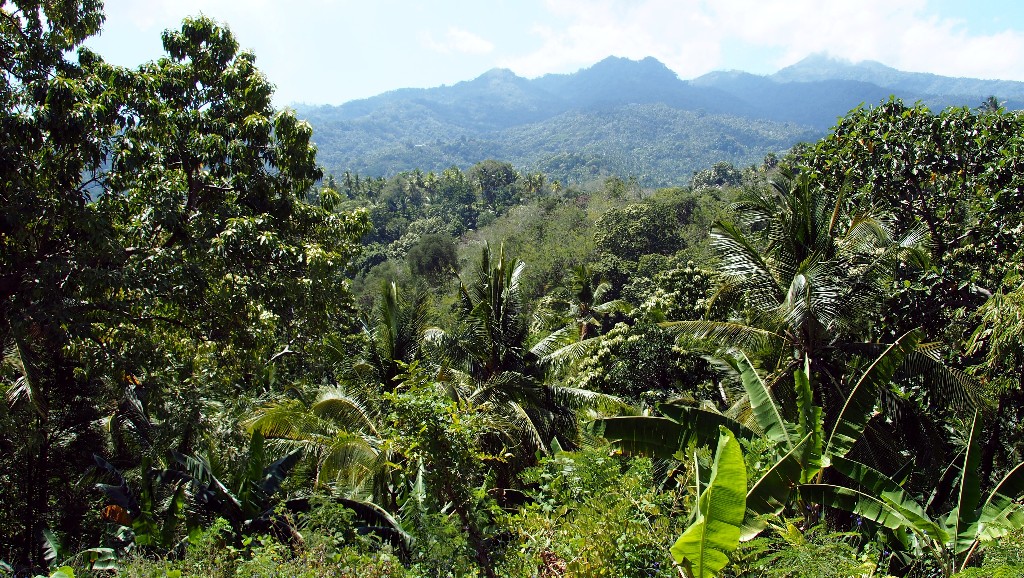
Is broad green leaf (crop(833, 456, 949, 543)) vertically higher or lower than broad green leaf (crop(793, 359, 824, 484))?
lower

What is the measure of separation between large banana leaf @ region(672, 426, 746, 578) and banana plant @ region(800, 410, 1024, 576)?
89.4 inches

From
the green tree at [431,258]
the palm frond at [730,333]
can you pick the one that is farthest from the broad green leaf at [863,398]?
the green tree at [431,258]

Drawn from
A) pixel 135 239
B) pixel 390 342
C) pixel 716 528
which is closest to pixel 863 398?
pixel 716 528

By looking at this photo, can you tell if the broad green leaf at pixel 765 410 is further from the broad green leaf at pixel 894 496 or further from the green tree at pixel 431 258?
the green tree at pixel 431 258

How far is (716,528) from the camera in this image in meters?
4.77

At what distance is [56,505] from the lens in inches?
392

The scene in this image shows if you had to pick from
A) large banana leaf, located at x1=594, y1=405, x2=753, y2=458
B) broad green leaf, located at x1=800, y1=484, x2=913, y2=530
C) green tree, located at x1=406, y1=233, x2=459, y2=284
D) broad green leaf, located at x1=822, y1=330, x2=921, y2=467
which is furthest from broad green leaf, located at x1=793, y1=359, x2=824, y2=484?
green tree, located at x1=406, y1=233, x2=459, y2=284

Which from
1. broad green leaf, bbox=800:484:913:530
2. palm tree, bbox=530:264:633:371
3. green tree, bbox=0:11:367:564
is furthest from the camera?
palm tree, bbox=530:264:633:371

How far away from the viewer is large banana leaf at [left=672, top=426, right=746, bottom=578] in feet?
15.5

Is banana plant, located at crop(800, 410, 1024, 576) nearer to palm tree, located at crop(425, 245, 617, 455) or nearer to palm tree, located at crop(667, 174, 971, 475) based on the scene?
palm tree, located at crop(667, 174, 971, 475)

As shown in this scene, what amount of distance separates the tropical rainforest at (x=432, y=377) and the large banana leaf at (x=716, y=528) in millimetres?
21

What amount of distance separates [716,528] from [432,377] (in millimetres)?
4644

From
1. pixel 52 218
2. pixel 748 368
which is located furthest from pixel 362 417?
pixel 748 368

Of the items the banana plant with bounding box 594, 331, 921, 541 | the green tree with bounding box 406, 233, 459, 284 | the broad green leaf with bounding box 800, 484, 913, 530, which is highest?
the banana plant with bounding box 594, 331, 921, 541
